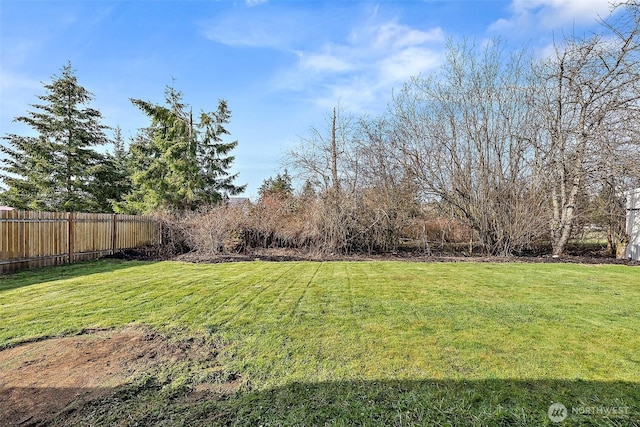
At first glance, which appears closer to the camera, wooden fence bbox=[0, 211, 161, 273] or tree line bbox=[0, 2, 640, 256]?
wooden fence bbox=[0, 211, 161, 273]

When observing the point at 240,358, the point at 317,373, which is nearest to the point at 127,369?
the point at 240,358

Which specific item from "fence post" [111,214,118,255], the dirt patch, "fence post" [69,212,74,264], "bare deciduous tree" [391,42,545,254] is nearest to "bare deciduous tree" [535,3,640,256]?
"bare deciduous tree" [391,42,545,254]

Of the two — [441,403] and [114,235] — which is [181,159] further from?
[441,403]

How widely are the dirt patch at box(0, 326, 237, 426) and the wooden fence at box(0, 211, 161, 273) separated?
5.97 m

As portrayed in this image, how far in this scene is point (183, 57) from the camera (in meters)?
9.29

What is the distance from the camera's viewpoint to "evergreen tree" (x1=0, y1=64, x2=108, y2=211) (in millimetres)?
16812

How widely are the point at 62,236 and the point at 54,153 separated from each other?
11358 mm

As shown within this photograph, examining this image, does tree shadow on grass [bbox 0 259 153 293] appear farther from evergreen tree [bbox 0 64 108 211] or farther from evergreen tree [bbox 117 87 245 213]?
evergreen tree [bbox 0 64 108 211]

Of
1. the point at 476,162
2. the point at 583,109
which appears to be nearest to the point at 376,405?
the point at 476,162

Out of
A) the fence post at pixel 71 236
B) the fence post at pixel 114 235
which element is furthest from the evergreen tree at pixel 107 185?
the fence post at pixel 71 236

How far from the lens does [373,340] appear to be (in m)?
3.25

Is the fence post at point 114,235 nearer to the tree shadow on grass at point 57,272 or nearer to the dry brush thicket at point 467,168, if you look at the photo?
the tree shadow on grass at point 57,272

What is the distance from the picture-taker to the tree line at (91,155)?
1694cm

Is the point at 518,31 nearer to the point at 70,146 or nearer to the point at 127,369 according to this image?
the point at 127,369
